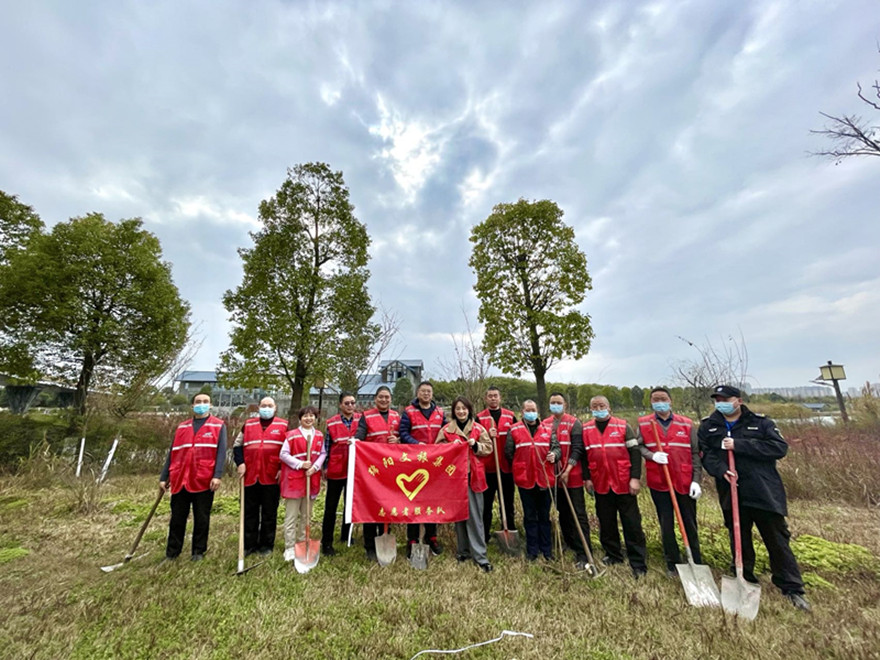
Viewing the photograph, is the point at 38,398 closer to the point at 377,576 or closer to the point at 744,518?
the point at 377,576

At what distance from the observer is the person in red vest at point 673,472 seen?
418 cm

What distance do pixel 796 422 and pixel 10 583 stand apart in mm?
18100

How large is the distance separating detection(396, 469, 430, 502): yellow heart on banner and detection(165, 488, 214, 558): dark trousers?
7.95 feet

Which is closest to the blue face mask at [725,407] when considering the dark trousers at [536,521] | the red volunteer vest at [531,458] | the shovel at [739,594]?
the shovel at [739,594]

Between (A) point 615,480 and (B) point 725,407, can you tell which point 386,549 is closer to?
(A) point 615,480

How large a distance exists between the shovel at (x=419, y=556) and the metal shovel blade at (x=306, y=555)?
119cm

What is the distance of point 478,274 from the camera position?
564 inches

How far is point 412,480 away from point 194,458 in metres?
2.81

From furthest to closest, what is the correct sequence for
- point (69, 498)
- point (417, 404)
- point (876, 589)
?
point (69, 498), point (417, 404), point (876, 589)

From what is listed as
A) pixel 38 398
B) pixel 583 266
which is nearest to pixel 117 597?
pixel 583 266

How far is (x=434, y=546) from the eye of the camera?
16.0 ft

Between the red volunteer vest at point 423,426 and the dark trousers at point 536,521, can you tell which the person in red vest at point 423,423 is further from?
the dark trousers at point 536,521

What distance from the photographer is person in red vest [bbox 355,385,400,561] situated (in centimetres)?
499

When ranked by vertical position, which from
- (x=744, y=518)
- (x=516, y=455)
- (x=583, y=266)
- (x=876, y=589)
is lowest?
(x=876, y=589)
